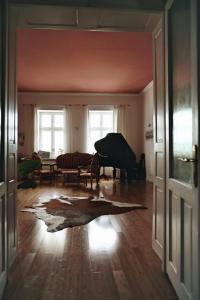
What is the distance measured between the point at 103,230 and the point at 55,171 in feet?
18.5

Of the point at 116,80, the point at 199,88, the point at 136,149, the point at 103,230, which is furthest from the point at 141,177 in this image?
the point at 199,88

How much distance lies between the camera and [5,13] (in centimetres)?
209

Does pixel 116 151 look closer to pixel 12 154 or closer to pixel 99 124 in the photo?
pixel 99 124

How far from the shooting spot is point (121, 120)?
10.2 metres

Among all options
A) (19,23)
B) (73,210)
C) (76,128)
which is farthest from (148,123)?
(19,23)

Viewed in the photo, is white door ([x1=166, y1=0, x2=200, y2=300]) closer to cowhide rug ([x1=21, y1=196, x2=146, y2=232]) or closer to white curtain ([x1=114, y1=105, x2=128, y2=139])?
cowhide rug ([x1=21, y1=196, x2=146, y2=232])

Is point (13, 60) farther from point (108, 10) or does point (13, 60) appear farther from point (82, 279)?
point (82, 279)

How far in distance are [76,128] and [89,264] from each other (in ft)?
25.5

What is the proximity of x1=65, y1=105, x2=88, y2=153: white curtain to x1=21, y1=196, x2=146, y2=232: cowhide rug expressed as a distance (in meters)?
4.15

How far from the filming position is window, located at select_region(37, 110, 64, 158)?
1020 centimetres

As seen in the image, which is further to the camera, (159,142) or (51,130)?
(51,130)

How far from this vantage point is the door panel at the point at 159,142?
2496mm

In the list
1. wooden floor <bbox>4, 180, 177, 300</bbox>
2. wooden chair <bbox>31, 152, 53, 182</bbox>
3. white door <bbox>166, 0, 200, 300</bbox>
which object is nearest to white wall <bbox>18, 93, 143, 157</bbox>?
wooden chair <bbox>31, 152, 53, 182</bbox>

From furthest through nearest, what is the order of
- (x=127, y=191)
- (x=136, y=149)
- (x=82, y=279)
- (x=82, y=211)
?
(x=136, y=149), (x=127, y=191), (x=82, y=211), (x=82, y=279)
